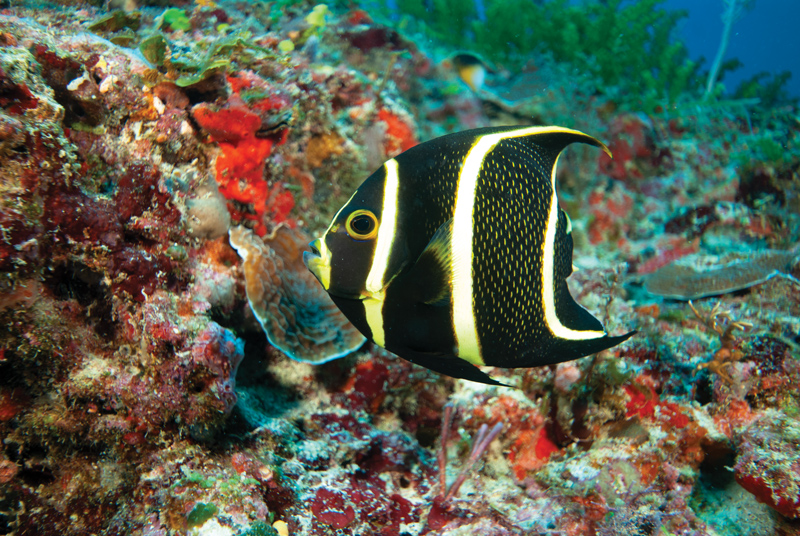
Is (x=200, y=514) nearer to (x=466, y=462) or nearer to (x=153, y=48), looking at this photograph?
(x=466, y=462)

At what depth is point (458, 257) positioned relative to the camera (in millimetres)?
1155

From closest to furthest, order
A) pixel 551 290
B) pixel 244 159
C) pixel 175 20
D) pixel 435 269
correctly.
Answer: pixel 435 269 < pixel 551 290 < pixel 244 159 < pixel 175 20

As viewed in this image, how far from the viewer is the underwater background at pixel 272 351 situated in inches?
58.4

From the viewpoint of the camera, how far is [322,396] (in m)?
2.65

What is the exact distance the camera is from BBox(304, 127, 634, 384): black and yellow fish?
3.77 ft

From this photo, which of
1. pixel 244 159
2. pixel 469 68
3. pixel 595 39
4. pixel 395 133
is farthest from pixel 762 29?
pixel 244 159

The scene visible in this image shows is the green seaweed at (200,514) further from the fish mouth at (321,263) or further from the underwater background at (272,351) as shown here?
the fish mouth at (321,263)

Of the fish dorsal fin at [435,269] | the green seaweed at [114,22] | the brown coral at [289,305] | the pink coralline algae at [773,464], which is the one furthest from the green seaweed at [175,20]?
the pink coralline algae at [773,464]

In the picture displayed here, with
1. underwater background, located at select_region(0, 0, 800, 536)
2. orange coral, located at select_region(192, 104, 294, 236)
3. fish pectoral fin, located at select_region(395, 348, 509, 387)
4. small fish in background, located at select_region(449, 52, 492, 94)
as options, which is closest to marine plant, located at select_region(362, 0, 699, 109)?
small fish in background, located at select_region(449, 52, 492, 94)

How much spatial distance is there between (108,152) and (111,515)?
1648mm

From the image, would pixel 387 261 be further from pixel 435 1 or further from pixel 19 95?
pixel 435 1

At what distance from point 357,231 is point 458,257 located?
0.31 m

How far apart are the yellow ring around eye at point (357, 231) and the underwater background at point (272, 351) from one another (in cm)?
99

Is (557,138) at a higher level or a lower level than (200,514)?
higher
